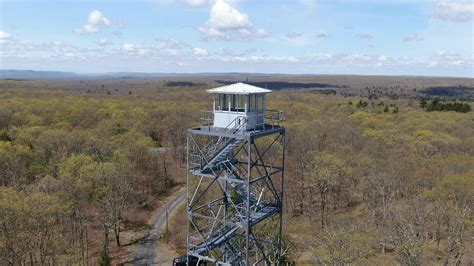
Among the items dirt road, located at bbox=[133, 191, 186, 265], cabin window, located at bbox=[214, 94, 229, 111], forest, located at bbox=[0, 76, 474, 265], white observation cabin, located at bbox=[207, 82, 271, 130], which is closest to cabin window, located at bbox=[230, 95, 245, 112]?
white observation cabin, located at bbox=[207, 82, 271, 130]

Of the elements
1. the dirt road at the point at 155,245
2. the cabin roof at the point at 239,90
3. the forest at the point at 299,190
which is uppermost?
the cabin roof at the point at 239,90

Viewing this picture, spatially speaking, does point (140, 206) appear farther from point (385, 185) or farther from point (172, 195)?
point (385, 185)

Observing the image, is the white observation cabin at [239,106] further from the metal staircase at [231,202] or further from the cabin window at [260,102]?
the metal staircase at [231,202]

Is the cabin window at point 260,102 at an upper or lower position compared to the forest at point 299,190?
upper

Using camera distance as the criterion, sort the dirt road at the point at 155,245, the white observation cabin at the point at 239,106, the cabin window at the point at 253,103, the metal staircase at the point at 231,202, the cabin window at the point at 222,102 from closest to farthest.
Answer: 1. the metal staircase at the point at 231,202
2. the white observation cabin at the point at 239,106
3. the cabin window at the point at 253,103
4. the cabin window at the point at 222,102
5. the dirt road at the point at 155,245

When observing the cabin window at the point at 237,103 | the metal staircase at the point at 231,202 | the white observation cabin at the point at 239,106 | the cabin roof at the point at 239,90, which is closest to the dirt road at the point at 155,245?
the metal staircase at the point at 231,202

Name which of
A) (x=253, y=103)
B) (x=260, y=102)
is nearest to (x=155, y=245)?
(x=260, y=102)

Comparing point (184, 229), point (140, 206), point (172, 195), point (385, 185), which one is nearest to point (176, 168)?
point (172, 195)
